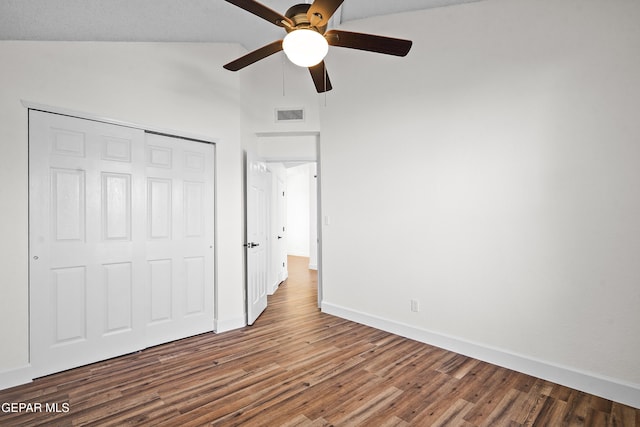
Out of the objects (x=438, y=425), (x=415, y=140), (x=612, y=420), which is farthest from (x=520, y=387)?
(x=415, y=140)

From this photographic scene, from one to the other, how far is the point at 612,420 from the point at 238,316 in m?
3.29

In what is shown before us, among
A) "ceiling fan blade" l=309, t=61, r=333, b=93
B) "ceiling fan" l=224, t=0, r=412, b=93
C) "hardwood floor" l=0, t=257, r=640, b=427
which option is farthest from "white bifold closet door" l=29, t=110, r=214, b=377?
"ceiling fan" l=224, t=0, r=412, b=93

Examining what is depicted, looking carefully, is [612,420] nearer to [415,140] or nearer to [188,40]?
[415,140]

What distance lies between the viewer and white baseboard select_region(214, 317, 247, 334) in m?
3.52

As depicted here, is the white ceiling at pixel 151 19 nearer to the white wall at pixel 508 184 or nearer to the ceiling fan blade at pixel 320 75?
the white wall at pixel 508 184

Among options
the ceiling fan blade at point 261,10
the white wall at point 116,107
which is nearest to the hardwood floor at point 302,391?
the white wall at point 116,107

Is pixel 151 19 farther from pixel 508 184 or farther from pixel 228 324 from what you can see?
pixel 508 184

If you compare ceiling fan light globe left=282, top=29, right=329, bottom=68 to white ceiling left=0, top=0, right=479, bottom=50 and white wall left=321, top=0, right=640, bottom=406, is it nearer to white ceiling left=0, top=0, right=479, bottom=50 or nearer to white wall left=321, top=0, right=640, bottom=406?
white ceiling left=0, top=0, right=479, bottom=50

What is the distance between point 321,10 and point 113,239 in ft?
8.68

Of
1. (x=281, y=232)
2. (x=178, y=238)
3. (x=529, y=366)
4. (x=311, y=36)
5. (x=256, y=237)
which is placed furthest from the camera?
(x=281, y=232)

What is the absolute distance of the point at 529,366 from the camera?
2.56 metres

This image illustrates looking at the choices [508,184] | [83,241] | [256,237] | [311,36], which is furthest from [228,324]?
[508,184]

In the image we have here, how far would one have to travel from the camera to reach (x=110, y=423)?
6.47ft

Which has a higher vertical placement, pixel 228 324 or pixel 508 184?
pixel 508 184
